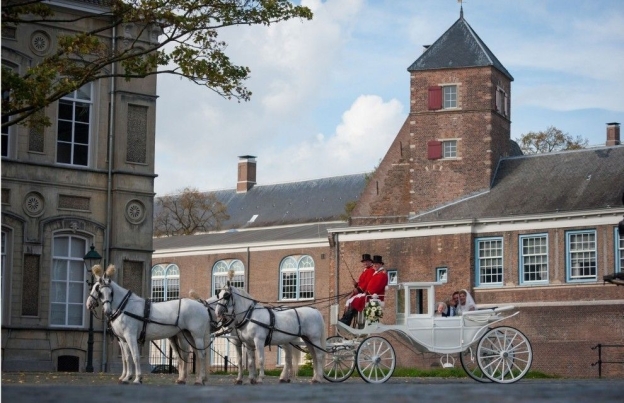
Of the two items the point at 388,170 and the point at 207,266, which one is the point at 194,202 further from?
the point at 388,170

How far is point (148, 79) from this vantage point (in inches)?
1334

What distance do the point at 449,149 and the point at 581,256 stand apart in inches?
363

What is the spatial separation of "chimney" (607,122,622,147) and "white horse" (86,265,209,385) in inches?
1798

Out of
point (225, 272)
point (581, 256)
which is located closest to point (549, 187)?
point (581, 256)

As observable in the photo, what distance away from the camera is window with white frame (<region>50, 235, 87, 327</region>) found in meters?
32.2

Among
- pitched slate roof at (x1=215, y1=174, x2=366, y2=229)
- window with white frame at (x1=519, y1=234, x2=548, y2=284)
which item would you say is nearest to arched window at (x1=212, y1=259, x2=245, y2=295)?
pitched slate roof at (x1=215, y1=174, x2=366, y2=229)

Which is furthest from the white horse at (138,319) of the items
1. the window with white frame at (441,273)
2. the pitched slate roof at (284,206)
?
the pitched slate roof at (284,206)

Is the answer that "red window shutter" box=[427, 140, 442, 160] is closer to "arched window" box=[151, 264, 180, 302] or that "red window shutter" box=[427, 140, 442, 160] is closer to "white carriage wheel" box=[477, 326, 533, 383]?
"arched window" box=[151, 264, 180, 302]

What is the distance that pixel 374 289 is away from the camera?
20.0 m

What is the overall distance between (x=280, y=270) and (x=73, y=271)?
27.9m

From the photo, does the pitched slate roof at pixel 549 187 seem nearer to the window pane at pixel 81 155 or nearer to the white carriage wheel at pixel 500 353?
→ the window pane at pixel 81 155

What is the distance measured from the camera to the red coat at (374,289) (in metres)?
19.8

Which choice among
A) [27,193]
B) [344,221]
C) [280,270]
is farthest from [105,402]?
[344,221]

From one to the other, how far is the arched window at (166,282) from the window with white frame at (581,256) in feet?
85.5
